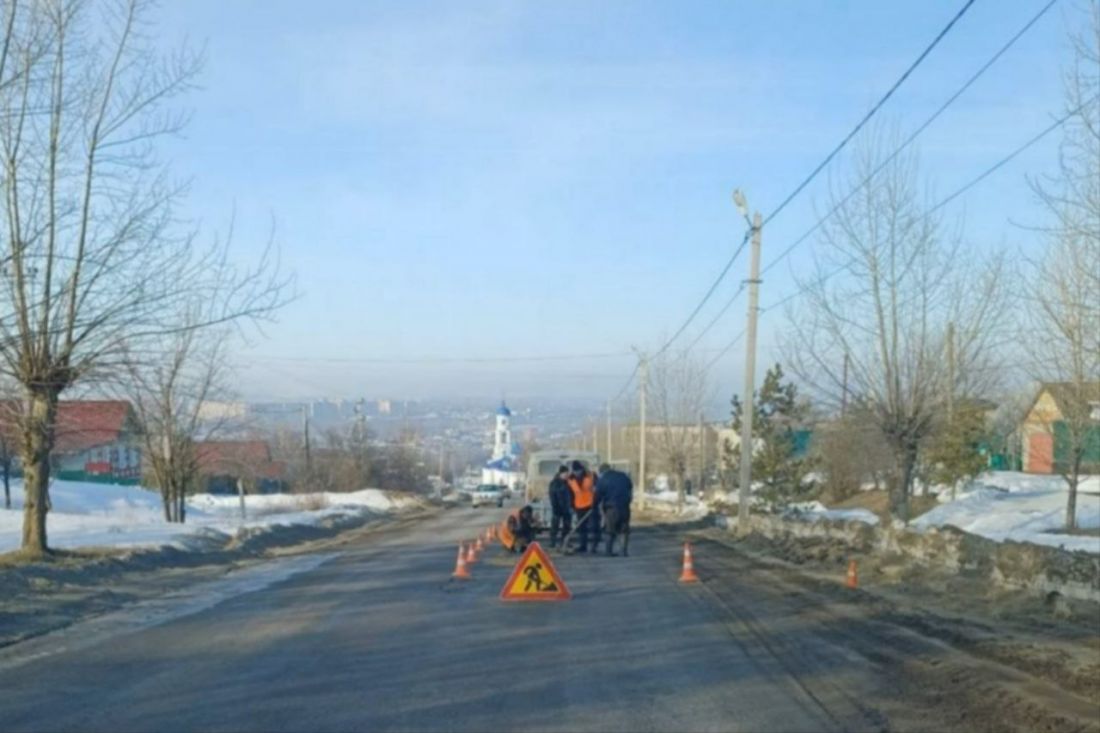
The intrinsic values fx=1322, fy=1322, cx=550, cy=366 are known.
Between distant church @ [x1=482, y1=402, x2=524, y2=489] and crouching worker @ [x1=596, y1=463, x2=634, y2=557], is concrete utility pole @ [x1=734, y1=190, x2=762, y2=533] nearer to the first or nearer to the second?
crouching worker @ [x1=596, y1=463, x2=634, y2=557]

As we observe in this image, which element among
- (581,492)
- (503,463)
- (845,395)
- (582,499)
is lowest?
(503,463)

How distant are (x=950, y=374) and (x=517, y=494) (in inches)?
2791

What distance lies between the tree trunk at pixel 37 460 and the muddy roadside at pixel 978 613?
1292 centimetres

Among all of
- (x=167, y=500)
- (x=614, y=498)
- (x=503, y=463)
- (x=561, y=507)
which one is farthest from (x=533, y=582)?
(x=503, y=463)

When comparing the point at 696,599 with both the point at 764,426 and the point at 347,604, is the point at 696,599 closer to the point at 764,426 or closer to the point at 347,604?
the point at 347,604

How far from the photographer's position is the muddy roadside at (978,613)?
39.2 feet

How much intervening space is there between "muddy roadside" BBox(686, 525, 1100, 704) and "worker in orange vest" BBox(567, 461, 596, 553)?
383cm

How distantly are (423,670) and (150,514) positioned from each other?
37471mm

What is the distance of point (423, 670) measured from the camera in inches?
453

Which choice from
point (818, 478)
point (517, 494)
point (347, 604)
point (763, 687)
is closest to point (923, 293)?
point (347, 604)

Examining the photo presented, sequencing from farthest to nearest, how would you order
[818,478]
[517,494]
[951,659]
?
[517,494] < [818,478] < [951,659]

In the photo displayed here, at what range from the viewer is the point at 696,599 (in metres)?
18.0

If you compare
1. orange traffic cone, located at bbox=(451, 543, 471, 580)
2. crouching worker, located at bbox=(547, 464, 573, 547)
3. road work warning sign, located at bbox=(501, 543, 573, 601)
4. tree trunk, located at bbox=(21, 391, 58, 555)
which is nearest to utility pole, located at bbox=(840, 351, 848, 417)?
crouching worker, located at bbox=(547, 464, 573, 547)

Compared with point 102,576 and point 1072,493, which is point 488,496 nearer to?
point 1072,493
